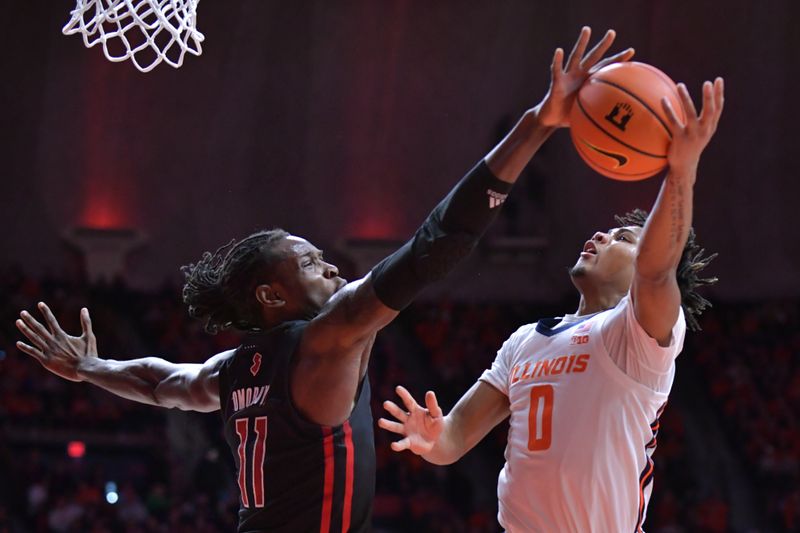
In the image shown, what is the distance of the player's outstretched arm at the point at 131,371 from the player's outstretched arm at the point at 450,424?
66 cm

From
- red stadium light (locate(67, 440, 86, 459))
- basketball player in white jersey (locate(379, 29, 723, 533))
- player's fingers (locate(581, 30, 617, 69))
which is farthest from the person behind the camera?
red stadium light (locate(67, 440, 86, 459))

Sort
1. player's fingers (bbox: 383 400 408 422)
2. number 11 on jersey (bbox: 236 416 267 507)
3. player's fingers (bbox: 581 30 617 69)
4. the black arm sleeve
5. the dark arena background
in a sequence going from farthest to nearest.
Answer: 1. the dark arena background
2. player's fingers (bbox: 383 400 408 422)
3. number 11 on jersey (bbox: 236 416 267 507)
4. player's fingers (bbox: 581 30 617 69)
5. the black arm sleeve

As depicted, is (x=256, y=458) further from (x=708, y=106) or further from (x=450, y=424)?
(x=708, y=106)

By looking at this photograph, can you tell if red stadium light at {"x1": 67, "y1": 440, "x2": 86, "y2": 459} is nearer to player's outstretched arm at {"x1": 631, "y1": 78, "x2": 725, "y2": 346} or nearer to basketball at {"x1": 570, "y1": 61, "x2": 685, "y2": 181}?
player's outstretched arm at {"x1": 631, "y1": 78, "x2": 725, "y2": 346}

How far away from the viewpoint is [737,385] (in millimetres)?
12461

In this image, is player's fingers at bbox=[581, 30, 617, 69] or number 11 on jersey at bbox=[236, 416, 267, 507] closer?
player's fingers at bbox=[581, 30, 617, 69]

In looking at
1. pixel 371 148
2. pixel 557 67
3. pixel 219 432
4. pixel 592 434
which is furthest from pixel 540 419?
pixel 371 148

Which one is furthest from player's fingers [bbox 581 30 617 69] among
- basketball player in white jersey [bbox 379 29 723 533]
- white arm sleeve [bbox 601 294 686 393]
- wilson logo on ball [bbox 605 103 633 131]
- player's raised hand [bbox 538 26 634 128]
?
white arm sleeve [bbox 601 294 686 393]

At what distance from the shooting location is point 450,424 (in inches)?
151

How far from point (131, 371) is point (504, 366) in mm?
1389

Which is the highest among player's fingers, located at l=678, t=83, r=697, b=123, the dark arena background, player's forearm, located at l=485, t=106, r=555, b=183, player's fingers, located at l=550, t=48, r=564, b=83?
player's fingers, located at l=550, t=48, r=564, b=83

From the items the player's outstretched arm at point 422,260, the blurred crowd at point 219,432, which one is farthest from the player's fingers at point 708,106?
the blurred crowd at point 219,432

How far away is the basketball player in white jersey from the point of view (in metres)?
3.22

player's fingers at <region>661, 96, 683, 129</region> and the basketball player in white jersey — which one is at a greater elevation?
player's fingers at <region>661, 96, 683, 129</region>
